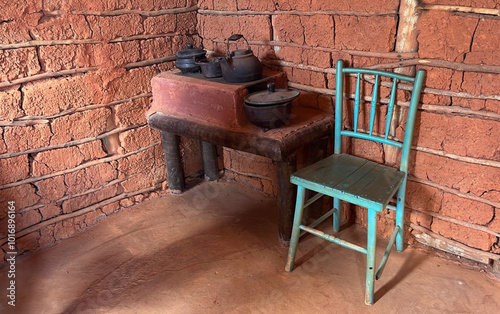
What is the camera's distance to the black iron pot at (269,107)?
2.18m

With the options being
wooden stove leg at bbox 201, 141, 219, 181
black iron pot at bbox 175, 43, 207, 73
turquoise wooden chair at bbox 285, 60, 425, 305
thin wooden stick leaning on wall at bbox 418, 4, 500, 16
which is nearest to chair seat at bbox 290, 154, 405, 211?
turquoise wooden chair at bbox 285, 60, 425, 305

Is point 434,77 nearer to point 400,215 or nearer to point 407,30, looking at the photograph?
point 407,30

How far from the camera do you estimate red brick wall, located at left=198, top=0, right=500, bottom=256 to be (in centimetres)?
195

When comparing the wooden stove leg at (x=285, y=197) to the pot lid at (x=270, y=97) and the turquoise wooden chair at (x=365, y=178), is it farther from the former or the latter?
the pot lid at (x=270, y=97)

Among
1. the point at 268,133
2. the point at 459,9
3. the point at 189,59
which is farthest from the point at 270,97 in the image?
the point at 459,9

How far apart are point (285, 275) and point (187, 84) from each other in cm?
137

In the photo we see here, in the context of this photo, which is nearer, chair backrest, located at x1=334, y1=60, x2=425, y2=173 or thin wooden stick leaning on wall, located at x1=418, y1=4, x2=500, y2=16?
thin wooden stick leaning on wall, located at x1=418, y1=4, x2=500, y2=16

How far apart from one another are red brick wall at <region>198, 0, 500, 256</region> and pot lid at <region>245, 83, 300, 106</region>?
0.37 meters

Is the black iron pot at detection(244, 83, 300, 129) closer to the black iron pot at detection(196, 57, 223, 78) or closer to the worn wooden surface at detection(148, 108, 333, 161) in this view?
the worn wooden surface at detection(148, 108, 333, 161)

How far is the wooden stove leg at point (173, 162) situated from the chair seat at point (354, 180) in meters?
1.22

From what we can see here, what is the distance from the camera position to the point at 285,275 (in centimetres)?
228

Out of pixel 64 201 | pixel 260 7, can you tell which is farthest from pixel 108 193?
pixel 260 7

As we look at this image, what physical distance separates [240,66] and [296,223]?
1018 millimetres

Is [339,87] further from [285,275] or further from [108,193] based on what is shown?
[108,193]
